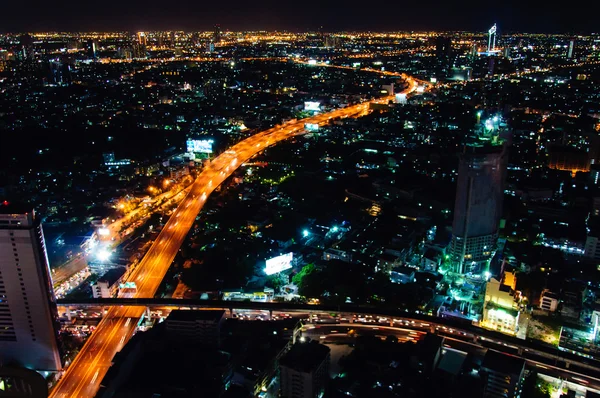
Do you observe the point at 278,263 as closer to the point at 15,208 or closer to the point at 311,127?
the point at 15,208

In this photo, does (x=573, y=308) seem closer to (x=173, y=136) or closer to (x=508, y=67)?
(x=173, y=136)

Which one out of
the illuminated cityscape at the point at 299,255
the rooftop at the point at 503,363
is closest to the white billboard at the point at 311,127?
the illuminated cityscape at the point at 299,255

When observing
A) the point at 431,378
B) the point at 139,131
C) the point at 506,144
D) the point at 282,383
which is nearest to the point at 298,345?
the point at 282,383

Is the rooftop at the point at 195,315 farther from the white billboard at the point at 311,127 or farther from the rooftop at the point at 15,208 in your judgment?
the white billboard at the point at 311,127

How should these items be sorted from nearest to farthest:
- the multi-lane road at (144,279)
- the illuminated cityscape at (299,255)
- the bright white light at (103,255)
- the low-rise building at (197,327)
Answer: the illuminated cityscape at (299,255) → the multi-lane road at (144,279) → the low-rise building at (197,327) → the bright white light at (103,255)

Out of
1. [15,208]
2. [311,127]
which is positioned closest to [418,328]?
[15,208]

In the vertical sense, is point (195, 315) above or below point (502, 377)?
above
